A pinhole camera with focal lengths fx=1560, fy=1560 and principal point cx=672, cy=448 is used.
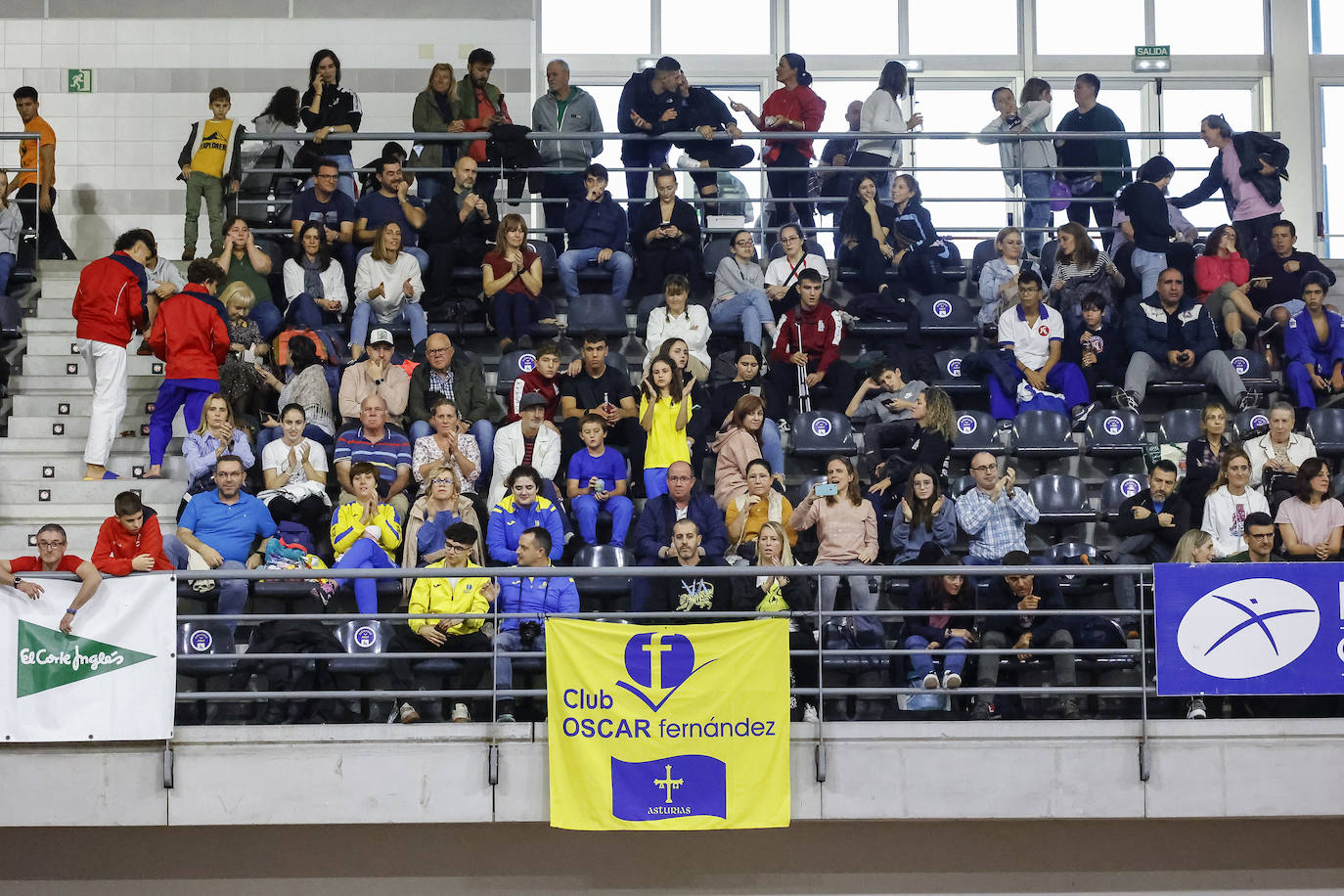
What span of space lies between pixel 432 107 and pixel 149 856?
7096 millimetres

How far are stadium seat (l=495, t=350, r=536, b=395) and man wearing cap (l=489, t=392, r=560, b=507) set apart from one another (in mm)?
935

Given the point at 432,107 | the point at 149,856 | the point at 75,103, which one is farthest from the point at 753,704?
the point at 75,103

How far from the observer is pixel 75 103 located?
48.9 ft

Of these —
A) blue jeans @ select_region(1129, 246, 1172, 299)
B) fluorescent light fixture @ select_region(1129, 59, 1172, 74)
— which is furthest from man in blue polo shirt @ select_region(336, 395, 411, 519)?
fluorescent light fixture @ select_region(1129, 59, 1172, 74)

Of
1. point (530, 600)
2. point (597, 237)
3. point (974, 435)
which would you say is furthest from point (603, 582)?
point (597, 237)

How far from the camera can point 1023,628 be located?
8.72 metres

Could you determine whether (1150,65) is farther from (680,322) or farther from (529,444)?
(529,444)

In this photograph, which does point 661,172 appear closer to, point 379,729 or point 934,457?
point 934,457

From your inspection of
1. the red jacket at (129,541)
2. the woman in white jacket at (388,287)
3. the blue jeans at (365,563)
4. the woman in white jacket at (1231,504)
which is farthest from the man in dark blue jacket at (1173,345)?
the red jacket at (129,541)

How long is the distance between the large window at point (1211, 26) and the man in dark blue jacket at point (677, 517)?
9355 mm

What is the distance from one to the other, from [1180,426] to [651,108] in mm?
5113

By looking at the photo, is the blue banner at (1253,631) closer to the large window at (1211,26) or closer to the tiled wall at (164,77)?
the tiled wall at (164,77)

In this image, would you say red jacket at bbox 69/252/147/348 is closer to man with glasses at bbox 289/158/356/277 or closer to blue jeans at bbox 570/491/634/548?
man with glasses at bbox 289/158/356/277

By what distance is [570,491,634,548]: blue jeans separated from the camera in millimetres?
9789
